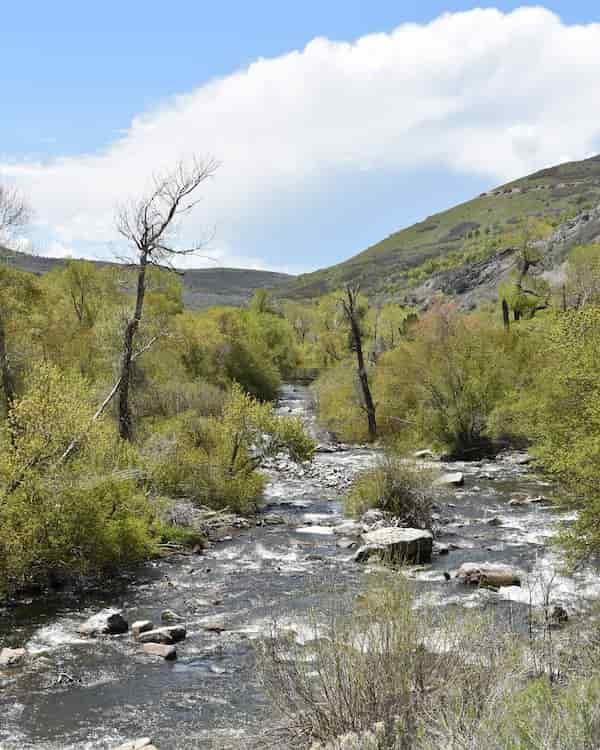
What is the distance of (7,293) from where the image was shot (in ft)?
117

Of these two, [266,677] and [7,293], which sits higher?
[7,293]

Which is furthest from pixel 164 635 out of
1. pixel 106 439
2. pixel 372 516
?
pixel 372 516

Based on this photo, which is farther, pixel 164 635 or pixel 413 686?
pixel 164 635

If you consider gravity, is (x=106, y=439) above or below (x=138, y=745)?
above

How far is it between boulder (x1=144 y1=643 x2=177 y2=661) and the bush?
37.6 ft

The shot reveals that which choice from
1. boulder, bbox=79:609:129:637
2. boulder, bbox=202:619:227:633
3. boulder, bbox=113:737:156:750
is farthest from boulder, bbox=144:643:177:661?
boulder, bbox=113:737:156:750

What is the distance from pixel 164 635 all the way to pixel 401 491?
38.6 feet

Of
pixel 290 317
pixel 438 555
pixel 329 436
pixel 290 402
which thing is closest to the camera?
pixel 438 555

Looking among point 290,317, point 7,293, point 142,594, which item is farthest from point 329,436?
point 290,317

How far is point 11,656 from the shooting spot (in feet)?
46.3

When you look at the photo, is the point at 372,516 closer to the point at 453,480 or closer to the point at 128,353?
the point at 453,480

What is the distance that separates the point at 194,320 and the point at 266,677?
6030 cm

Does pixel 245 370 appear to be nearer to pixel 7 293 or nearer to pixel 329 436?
pixel 329 436

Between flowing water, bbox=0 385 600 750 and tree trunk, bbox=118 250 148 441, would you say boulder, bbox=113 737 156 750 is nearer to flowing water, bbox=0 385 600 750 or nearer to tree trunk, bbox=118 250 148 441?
flowing water, bbox=0 385 600 750
